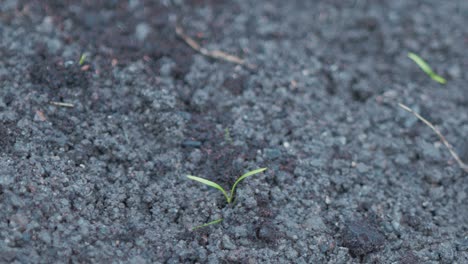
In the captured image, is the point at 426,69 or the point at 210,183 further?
the point at 426,69

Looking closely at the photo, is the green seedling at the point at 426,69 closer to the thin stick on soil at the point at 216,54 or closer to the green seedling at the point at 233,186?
the thin stick on soil at the point at 216,54

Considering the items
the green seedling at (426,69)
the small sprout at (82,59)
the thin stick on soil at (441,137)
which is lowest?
the thin stick on soil at (441,137)

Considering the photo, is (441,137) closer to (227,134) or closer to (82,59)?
(227,134)

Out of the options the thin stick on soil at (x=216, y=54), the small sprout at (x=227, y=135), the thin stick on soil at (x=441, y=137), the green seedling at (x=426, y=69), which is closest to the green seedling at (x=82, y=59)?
the thin stick on soil at (x=216, y=54)

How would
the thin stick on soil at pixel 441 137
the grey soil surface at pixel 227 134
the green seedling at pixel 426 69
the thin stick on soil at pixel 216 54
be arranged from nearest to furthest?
1. the grey soil surface at pixel 227 134
2. the thin stick on soil at pixel 441 137
3. the thin stick on soil at pixel 216 54
4. the green seedling at pixel 426 69

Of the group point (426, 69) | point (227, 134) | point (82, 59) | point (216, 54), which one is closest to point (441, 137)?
point (426, 69)

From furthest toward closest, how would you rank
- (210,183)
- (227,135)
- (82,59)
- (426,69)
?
(426,69), (82,59), (227,135), (210,183)

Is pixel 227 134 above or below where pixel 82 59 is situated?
below

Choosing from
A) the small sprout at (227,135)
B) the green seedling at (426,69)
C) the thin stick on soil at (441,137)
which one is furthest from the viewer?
the green seedling at (426,69)

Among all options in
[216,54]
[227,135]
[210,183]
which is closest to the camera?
[210,183]

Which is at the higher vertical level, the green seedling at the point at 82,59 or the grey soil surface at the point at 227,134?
the green seedling at the point at 82,59
